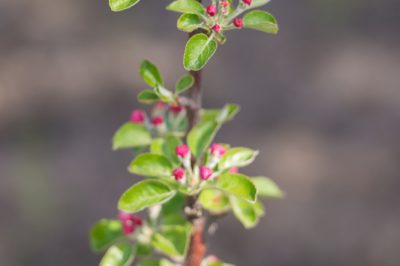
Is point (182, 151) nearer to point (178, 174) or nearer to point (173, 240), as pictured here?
point (178, 174)

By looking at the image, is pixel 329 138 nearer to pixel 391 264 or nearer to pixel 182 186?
pixel 391 264

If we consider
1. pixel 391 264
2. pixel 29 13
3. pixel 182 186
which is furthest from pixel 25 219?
pixel 182 186

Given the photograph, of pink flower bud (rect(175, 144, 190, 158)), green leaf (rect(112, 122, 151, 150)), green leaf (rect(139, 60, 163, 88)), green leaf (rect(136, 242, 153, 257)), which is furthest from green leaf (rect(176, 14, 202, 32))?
green leaf (rect(136, 242, 153, 257))

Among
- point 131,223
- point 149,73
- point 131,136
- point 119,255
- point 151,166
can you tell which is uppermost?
point 149,73

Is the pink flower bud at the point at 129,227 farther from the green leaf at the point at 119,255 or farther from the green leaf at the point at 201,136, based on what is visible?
the green leaf at the point at 201,136

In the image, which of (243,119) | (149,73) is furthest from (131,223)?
(243,119)
